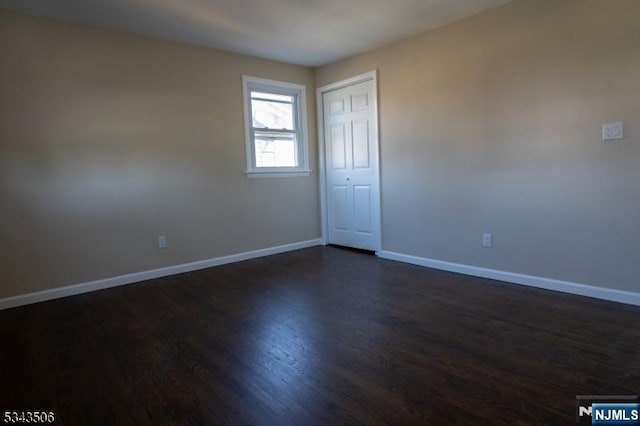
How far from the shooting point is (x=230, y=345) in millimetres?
2229

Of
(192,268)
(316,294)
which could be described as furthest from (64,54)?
(316,294)

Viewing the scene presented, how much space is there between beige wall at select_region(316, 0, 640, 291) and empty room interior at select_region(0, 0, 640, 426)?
18 mm

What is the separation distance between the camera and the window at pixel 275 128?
14.6 ft

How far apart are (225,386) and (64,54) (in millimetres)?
3198

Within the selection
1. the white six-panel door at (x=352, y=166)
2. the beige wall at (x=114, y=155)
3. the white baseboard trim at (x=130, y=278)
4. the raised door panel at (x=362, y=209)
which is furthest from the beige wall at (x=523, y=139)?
the beige wall at (x=114, y=155)

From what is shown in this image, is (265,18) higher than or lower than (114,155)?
higher

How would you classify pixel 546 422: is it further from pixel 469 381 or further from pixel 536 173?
pixel 536 173

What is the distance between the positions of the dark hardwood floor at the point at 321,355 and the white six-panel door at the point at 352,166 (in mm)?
1417

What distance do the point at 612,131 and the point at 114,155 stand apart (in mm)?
4162

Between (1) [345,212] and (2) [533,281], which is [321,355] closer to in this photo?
(2) [533,281]

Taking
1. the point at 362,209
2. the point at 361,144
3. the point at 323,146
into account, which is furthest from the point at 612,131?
the point at 323,146

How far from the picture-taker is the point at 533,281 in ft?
10.2

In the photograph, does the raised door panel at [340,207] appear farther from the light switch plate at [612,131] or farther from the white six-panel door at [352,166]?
the light switch plate at [612,131]

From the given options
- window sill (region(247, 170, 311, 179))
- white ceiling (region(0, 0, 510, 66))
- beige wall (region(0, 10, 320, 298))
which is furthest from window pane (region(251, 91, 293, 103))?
window sill (region(247, 170, 311, 179))
